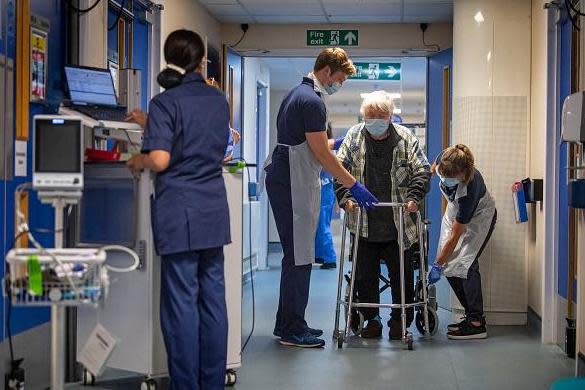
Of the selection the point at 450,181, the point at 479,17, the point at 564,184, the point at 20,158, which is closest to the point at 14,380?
the point at 20,158

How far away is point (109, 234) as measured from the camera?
344cm

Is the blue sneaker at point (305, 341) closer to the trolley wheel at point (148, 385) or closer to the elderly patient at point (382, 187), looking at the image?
the elderly patient at point (382, 187)

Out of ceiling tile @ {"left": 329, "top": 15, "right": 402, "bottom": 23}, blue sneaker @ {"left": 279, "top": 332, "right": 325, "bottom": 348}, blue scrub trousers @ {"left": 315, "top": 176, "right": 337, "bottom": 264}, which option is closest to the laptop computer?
blue sneaker @ {"left": 279, "top": 332, "right": 325, "bottom": 348}

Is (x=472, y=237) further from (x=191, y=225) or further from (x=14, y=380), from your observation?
(x=14, y=380)

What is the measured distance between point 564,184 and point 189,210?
262cm

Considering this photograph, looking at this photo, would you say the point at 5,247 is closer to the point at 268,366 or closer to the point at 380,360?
the point at 268,366

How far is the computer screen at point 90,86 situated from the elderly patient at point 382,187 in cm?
164

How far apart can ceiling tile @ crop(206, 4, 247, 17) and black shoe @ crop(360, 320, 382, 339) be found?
3.20m

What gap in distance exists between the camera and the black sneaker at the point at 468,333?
199 inches

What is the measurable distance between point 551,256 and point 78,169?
3.27m

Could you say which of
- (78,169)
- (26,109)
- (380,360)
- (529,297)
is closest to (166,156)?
(78,169)

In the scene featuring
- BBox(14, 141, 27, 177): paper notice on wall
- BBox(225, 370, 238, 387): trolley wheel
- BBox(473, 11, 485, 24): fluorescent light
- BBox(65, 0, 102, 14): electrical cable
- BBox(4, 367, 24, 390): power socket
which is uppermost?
BBox(473, 11, 485, 24): fluorescent light

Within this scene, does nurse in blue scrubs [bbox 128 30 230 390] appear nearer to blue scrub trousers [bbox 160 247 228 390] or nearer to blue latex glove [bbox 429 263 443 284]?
blue scrub trousers [bbox 160 247 228 390]

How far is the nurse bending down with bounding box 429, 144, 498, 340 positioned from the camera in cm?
497
